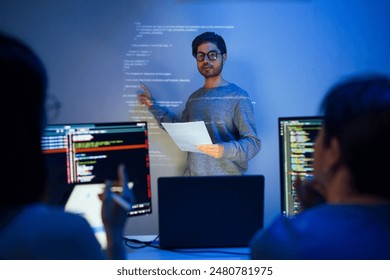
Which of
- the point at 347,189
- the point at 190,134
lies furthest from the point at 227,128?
the point at 347,189

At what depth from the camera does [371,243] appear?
1.11 metres

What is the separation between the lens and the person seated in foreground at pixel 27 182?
3.64 ft

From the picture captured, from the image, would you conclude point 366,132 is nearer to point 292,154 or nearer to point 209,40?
point 292,154

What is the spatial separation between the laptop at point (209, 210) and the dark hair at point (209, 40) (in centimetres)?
131

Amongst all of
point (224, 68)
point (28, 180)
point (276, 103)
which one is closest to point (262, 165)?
point (276, 103)

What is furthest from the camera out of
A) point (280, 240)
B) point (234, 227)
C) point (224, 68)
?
point (224, 68)

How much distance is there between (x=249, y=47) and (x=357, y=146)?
61.1 inches

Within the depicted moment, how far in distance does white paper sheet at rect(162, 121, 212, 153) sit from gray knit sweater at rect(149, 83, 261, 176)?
13 centimetres

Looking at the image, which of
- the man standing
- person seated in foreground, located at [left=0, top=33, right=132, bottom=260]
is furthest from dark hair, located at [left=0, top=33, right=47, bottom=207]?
the man standing

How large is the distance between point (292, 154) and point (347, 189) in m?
0.32

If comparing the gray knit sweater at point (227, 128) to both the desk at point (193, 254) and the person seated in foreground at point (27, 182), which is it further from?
the person seated in foreground at point (27, 182)

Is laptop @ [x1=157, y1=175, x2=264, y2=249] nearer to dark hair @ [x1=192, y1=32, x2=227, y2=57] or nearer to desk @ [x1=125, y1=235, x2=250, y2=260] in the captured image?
desk @ [x1=125, y1=235, x2=250, y2=260]

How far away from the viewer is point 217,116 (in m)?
2.41
